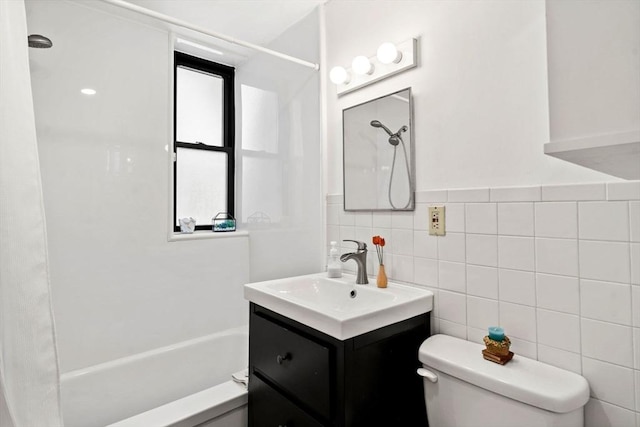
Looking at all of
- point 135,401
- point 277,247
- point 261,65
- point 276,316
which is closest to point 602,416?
point 276,316

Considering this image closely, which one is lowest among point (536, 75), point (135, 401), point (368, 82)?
point (135, 401)

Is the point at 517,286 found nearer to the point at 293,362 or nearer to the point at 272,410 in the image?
the point at 293,362

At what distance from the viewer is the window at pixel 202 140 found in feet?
8.32

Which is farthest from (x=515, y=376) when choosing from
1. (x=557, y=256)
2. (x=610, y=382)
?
(x=557, y=256)

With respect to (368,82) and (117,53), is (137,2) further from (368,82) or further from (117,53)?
(368,82)

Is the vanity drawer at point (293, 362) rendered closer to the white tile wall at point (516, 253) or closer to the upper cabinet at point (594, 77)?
the white tile wall at point (516, 253)

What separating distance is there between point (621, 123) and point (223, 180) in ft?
8.57

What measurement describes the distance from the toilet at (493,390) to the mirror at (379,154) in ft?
2.05

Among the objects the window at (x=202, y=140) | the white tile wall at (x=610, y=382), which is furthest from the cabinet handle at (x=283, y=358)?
the window at (x=202, y=140)

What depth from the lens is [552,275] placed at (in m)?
1.05

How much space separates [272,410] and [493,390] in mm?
835

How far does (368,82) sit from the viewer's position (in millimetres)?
1643

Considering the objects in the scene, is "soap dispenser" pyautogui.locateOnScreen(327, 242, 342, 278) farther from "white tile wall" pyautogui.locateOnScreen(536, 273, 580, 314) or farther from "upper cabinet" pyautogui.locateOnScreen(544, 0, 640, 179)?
"upper cabinet" pyautogui.locateOnScreen(544, 0, 640, 179)

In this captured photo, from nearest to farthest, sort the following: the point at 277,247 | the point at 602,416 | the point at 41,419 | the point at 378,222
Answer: the point at 41,419 < the point at 602,416 < the point at 378,222 < the point at 277,247
